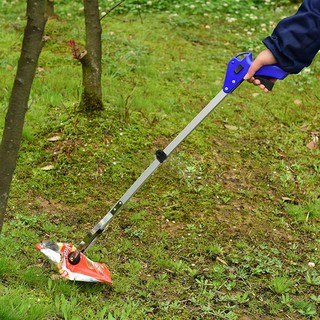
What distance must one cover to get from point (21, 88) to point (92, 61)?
217cm

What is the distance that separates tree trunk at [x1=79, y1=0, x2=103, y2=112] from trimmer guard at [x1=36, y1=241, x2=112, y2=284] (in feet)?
5.62

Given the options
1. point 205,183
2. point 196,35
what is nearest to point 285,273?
point 205,183

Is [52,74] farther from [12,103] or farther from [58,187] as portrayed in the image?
[12,103]

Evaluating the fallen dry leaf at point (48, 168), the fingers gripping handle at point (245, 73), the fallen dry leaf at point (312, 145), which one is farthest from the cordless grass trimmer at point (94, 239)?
the fallen dry leaf at point (312, 145)

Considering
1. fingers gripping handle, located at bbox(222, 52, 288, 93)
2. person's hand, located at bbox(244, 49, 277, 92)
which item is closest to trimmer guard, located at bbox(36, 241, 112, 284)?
fingers gripping handle, located at bbox(222, 52, 288, 93)

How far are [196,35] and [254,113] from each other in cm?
231

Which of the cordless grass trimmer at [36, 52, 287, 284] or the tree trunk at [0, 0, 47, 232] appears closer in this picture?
the tree trunk at [0, 0, 47, 232]

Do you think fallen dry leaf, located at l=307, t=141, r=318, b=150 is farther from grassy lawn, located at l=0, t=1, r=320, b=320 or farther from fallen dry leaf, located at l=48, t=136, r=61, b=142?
fallen dry leaf, located at l=48, t=136, r=61, b=142

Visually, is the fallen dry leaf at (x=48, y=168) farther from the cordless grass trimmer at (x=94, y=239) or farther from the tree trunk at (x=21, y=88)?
the tree trunk at (x=21, y=88)

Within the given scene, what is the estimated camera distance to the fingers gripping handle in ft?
10.1

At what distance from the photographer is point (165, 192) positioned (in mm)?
4539

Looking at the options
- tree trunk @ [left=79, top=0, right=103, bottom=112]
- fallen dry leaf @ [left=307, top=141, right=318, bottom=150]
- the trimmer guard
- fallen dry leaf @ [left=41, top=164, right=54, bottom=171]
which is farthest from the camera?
fallen dry leaf @ [left=307, top=141, right=318, bottom=150]

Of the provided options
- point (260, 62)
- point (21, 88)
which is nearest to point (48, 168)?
point (21, 88)

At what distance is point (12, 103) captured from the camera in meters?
2.73
